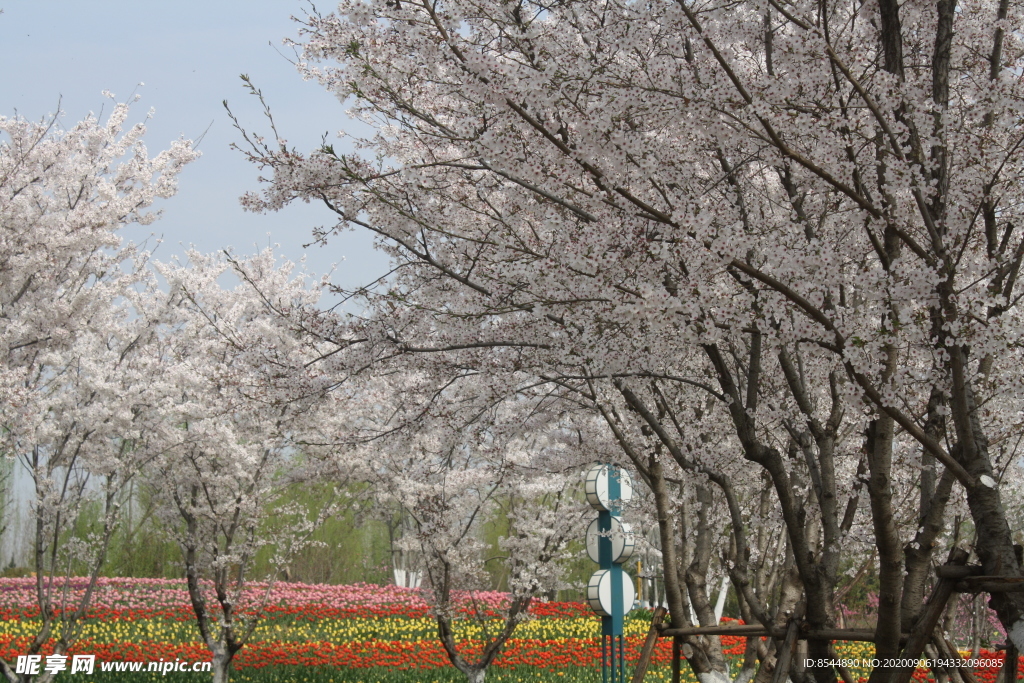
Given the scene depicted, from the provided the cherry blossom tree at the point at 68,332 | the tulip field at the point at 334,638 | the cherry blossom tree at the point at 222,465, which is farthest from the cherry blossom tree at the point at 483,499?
the cherry blossom tree at the point at 68,332

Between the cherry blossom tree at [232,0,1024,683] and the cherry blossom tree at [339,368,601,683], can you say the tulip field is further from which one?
the cherry blossom tree at [232,0,1024,683]

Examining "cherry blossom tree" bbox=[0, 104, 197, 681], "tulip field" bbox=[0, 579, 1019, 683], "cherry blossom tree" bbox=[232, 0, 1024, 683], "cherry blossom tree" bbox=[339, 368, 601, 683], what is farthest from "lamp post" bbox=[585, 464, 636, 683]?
"cherry blossom tree" bbox=[0, 104, 197, 681]

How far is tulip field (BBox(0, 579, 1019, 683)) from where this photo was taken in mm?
9672

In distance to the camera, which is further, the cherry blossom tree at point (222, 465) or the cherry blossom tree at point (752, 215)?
the cherry blossom tree at point (222, 465)

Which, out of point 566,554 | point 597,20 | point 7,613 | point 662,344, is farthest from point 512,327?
point 7,613

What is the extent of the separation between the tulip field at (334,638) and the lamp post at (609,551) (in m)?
1.35

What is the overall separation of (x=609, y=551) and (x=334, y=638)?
709 cm

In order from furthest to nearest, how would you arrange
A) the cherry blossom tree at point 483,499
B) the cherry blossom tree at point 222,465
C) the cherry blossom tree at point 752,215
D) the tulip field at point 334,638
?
the tulip field at point 334,638, the cherry blossom tree at point 222,465, the cherry blossom tree at point 483,499, the cherry blossom tree at point 752,215

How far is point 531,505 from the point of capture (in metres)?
9.25

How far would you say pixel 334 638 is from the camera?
12.9 m

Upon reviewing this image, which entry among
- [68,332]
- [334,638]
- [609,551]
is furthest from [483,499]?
[334,638]

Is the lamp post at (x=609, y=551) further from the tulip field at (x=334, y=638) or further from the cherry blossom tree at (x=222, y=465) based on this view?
the cherry blossom tree at (x=222, y=465)

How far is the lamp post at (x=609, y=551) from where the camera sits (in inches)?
284

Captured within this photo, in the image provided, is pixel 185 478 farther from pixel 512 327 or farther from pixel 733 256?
pixel 733 256
